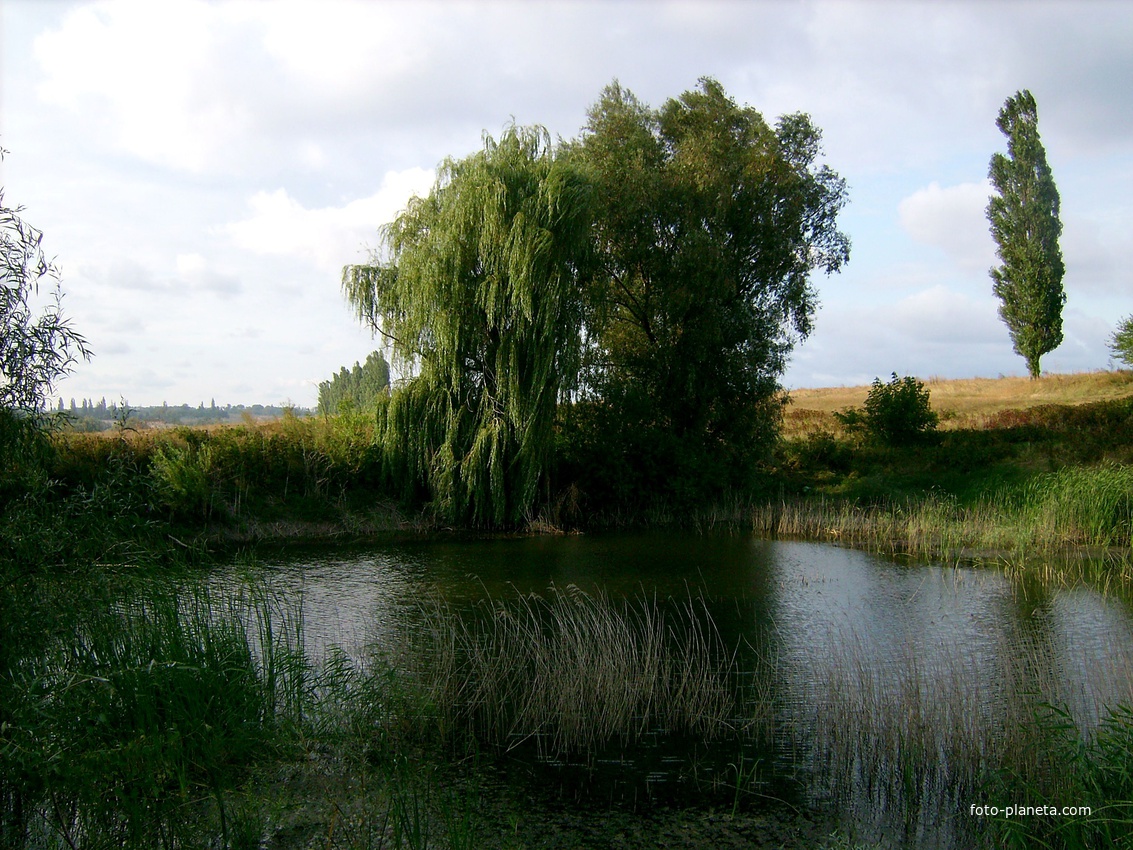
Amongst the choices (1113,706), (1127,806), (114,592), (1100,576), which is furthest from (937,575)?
(114,592)

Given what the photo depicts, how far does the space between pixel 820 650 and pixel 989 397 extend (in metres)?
27.3

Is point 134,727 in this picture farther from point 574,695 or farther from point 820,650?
point 820,650

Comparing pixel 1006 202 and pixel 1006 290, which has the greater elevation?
pixel 1006 202

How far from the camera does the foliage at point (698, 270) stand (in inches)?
871

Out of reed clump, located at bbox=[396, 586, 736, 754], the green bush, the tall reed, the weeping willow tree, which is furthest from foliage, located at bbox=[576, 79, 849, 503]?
the tall reed

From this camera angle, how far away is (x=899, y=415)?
2608 cm

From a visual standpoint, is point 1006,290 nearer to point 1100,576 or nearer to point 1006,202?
point 1006,202

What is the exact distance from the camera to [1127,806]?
16.0 ft

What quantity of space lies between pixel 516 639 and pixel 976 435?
72.6 feet

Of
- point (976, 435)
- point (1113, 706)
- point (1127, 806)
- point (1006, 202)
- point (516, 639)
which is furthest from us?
point (1006, 202)

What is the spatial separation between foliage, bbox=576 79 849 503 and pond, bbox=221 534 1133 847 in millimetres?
5137

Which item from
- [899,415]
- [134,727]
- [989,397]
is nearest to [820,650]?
[134,727]

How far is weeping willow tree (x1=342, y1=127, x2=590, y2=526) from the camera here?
19234 millimetres

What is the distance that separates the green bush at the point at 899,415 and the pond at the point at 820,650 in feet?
31.4
